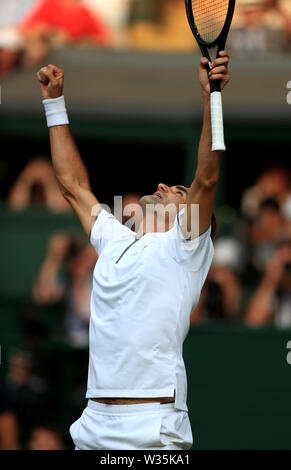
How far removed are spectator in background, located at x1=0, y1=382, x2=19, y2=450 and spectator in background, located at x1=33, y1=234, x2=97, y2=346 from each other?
902mm

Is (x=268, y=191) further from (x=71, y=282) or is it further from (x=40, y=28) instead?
(x=40, y=28)

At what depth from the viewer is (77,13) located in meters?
10.2

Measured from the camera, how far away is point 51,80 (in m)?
4.77

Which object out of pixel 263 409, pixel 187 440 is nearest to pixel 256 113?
pixel 263 409

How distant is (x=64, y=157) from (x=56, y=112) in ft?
0.76

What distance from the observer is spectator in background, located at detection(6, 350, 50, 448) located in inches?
324

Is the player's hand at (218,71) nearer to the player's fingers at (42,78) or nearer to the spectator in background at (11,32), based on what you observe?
the player's fingers at (42,78)

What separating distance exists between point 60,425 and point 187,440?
4.38 metres

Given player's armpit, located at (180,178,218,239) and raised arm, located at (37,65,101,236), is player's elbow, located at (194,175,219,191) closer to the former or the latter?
player's armpit, located at (180,178,218,239)

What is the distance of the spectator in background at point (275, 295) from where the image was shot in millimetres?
Answer: 8352

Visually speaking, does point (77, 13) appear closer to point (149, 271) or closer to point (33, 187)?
point (33, 187)

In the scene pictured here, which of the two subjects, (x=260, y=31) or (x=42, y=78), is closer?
(x=42, y=78)

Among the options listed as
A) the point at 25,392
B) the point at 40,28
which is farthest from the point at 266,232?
the point at 40,28

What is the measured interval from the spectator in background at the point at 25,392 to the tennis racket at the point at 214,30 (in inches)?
180
